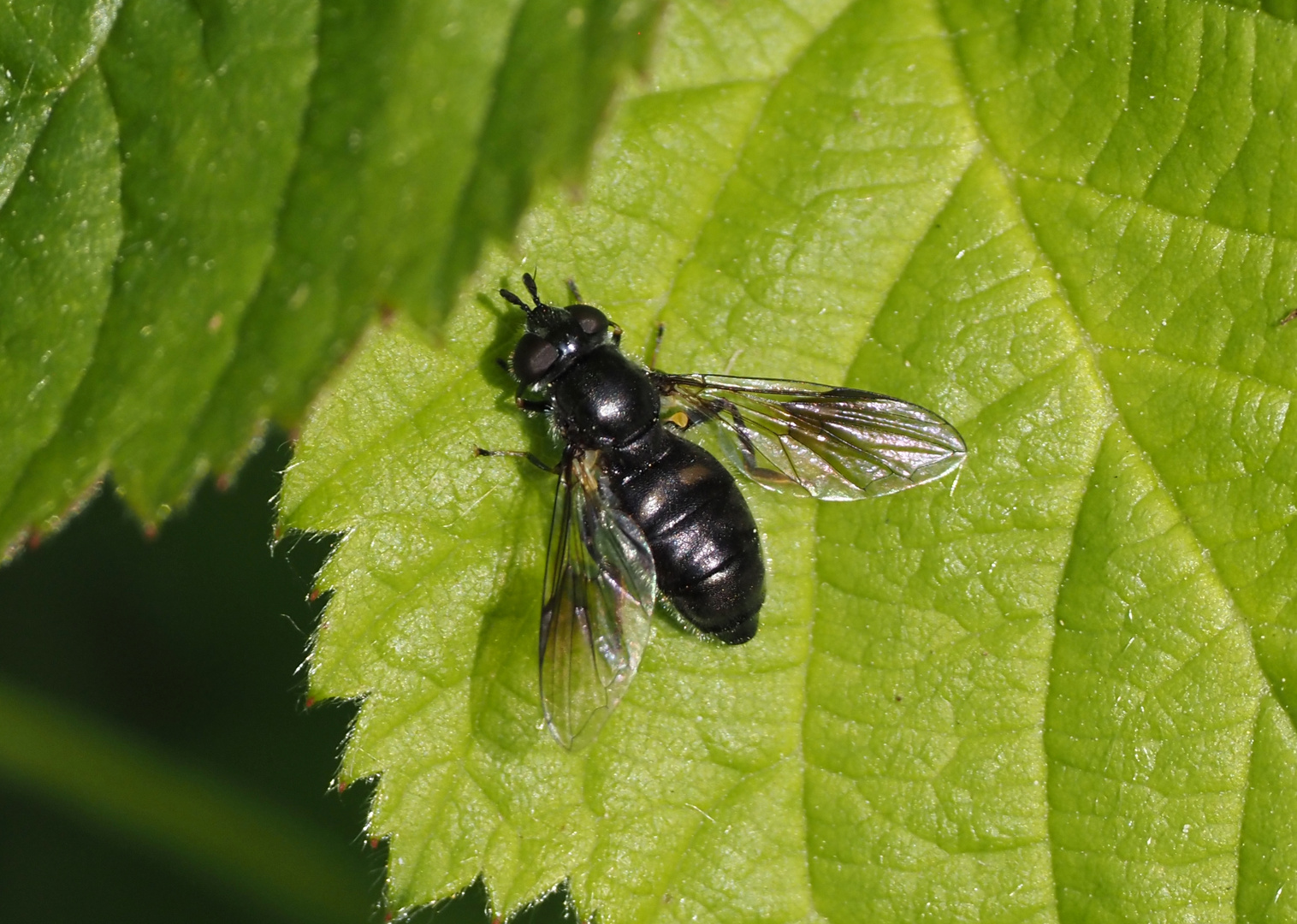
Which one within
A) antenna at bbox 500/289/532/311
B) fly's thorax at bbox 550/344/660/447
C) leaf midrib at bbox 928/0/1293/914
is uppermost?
antenna at bbox 500/289/532/311

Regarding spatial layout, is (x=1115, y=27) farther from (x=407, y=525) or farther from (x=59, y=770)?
(x=59, y=770)

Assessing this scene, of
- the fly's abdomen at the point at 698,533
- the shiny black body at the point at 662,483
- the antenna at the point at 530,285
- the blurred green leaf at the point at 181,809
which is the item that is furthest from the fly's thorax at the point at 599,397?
the blurred green leaf at the point at 181,809

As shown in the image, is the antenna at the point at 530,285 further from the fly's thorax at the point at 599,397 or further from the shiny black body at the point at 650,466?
the fly's thorax at the point at 599,397

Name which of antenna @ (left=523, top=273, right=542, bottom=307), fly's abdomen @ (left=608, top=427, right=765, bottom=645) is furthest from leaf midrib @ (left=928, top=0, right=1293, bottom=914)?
antenna @ (left=523, top=273, right=542, bottom=307)

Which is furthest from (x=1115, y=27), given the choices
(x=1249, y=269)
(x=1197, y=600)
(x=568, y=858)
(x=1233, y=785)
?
(x=568, y=858)

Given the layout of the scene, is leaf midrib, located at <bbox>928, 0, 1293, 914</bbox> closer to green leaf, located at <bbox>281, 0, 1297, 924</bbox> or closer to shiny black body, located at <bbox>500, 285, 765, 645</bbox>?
green leaf, located at <bbox>281, 0, 1297, 924</bbox>

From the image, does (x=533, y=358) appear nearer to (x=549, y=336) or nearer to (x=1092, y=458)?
(x=549, y=336)
